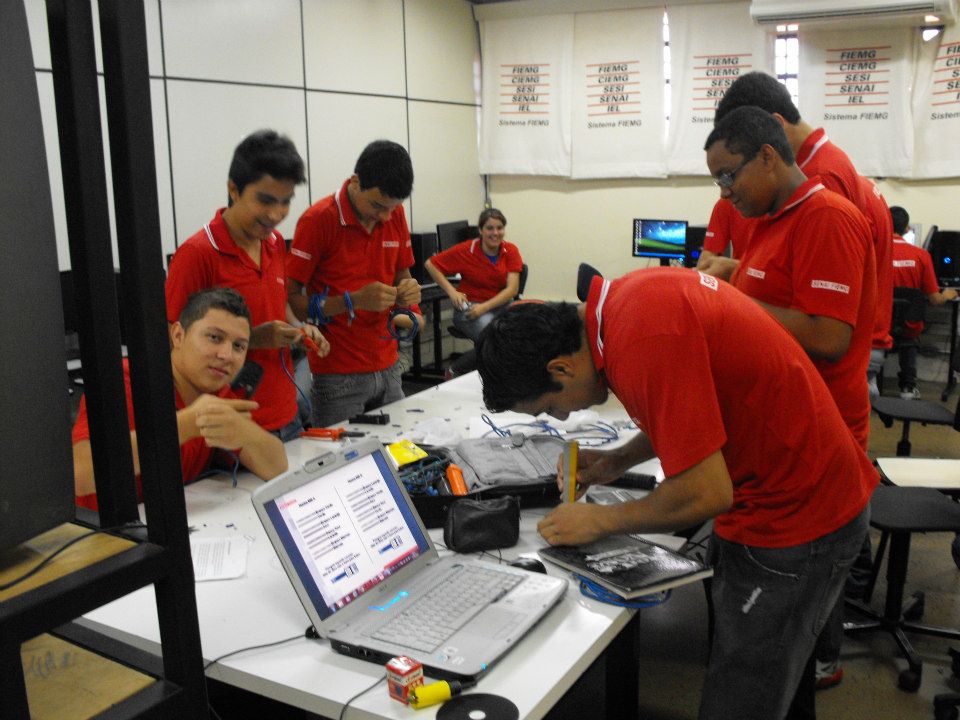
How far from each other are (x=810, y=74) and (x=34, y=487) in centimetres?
644

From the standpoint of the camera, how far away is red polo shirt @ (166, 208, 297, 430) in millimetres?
2215

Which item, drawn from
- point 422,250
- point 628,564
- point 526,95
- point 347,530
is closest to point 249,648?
point 347,530

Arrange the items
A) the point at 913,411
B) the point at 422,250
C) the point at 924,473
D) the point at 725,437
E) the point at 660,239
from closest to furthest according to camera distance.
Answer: the point at 725,437 → the point at 924,473 → the point at 913,411 → the point at 422,250 → the point at 660,239

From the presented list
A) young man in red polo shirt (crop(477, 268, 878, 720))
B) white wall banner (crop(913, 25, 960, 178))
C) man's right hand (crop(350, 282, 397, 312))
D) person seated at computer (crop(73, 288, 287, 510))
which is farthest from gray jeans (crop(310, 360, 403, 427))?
white wall banner (crop(913, 25, 960, 178))

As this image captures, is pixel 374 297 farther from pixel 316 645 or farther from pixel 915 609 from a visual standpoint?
pixel 915 609

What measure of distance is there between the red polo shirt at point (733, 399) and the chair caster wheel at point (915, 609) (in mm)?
1525

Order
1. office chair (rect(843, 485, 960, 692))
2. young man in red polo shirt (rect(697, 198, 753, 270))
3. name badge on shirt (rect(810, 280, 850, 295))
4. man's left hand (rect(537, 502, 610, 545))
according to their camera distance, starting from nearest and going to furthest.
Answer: man's left hand (rect(537, 502, 610, 545)) → name badge on shirt (rect(810, 280, 850, 295)) → office chair (rect(843, 485, 960, 692)) → young man in red polo shirt (rect(697, 198, 753, 270))

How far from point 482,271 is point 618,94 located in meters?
2.22

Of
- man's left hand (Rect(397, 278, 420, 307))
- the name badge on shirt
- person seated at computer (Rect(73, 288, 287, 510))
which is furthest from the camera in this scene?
man's left hand (Rect(397, 278, 420, 307))

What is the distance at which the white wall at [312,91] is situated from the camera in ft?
14.0

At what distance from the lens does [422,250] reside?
19.7 feet

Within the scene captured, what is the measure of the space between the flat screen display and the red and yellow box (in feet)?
18.0

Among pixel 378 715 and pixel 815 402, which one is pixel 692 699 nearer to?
pixel 815 402

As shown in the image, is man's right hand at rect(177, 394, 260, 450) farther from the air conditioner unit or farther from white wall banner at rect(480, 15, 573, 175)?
white wall banner at rect(480, 15, 573, 175)
